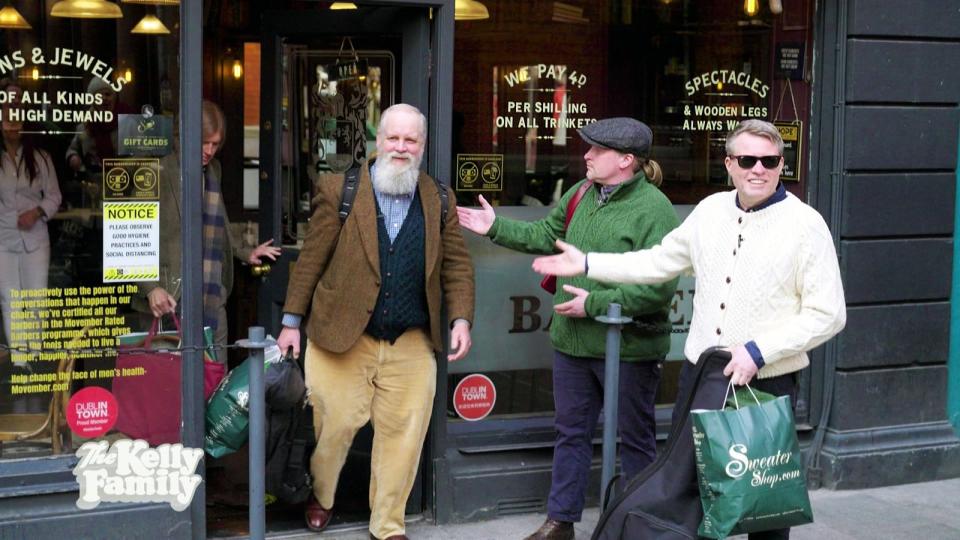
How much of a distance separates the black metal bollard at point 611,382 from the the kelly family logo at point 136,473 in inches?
70.4

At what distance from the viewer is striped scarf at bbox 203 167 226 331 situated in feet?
20.4

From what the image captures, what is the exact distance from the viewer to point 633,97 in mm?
6938

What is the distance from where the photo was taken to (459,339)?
5.64 metres

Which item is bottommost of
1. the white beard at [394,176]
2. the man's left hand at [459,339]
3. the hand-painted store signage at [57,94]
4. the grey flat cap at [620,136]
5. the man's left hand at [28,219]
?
the man's left hand at [459,339]

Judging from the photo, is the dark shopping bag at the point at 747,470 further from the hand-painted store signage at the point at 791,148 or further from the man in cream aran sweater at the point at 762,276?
the hand-painted store signage at the point at 791,148

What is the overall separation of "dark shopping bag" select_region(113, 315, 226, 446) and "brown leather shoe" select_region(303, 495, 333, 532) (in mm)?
730

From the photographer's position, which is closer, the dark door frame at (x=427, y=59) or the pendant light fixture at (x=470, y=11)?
the dark door frame at (x=427, y=59)

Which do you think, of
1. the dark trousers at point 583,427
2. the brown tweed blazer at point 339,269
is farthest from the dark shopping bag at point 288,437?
the dark trousers at point 583,427

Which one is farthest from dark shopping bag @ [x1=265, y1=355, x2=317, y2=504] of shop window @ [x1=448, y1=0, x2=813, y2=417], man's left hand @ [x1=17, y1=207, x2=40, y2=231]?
man's left hand @ [x1=17, y1=207, x2=40, y2=231]

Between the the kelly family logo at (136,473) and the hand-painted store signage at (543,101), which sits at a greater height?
the hand-painted store signage at (543,101)

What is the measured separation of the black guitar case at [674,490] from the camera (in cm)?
451

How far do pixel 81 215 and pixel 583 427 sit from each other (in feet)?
8.02

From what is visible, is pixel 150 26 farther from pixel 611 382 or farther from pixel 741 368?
pixel 741 368

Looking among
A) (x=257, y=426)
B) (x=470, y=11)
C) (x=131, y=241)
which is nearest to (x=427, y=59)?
(x=470, y=11)
